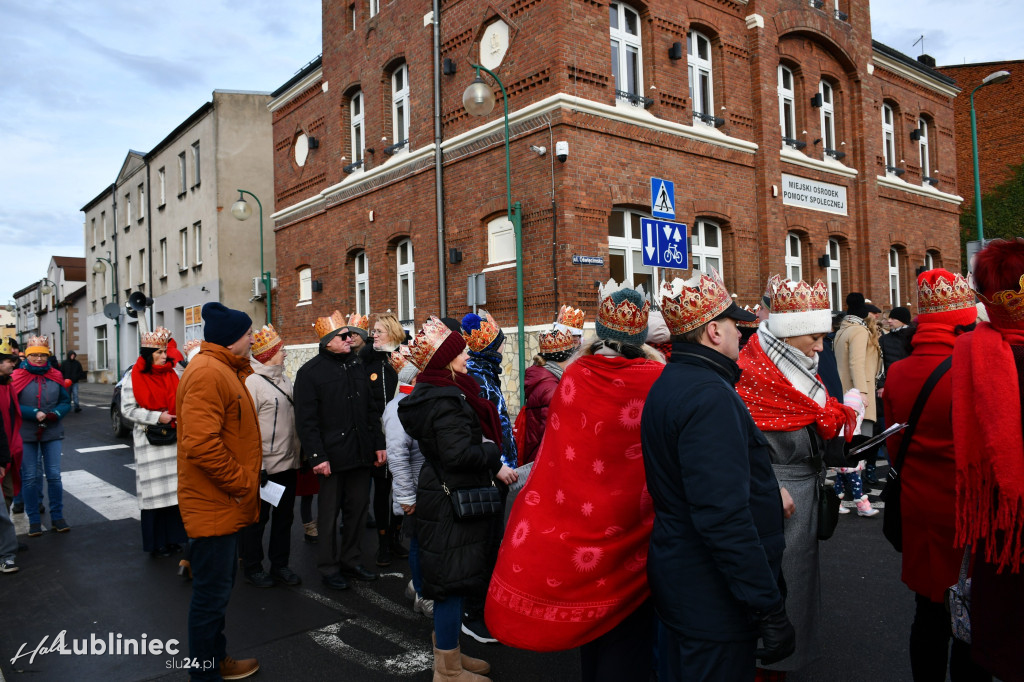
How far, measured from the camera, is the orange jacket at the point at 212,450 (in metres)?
3.69

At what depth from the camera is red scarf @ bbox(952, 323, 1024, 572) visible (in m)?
2.36

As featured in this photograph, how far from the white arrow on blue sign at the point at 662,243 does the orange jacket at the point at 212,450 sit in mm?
7760

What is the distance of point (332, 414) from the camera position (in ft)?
18.9

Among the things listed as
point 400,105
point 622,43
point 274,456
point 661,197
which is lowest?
point 274,456

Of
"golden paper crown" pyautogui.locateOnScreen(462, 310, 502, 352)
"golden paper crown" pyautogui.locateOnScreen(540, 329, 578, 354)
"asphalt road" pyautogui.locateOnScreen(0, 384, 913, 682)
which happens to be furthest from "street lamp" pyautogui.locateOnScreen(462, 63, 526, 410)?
"golden paper crown" pyautogui.locateOnScreen(462, 310, 502, 352)

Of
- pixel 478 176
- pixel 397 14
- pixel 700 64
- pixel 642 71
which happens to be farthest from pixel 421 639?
pixel 397 14

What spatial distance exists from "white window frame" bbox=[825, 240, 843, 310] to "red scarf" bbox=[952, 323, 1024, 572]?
1660 centimetres

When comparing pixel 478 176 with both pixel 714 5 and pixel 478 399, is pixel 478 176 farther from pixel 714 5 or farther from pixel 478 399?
pixel 478 399

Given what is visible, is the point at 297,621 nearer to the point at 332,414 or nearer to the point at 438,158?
the point at 332,414

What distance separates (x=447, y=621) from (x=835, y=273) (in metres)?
17.5

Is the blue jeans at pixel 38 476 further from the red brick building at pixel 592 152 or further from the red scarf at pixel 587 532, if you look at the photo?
the red brick building at pixel 592 152

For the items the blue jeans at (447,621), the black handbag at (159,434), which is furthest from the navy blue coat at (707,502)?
the black handbag at (159,434)

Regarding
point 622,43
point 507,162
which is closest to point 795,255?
point 622,43

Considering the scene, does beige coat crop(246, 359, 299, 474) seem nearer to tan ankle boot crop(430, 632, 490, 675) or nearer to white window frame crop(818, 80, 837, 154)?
tan ankle boot crop(430, 632, 490, 675)
